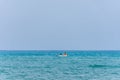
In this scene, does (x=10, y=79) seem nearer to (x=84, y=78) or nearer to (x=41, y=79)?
(x=41, y=79)

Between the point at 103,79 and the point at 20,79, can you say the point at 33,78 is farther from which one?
the point at 103,79

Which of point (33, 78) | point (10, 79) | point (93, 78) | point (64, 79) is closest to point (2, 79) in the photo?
point (10, 79)

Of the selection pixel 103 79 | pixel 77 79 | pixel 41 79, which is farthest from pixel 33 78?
pixel 103 79

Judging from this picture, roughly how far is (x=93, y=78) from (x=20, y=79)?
753 centimetres

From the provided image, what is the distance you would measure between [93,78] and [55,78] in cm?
394

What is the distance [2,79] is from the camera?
38625mm

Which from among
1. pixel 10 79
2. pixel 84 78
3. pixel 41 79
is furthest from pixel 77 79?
pixel 10 79

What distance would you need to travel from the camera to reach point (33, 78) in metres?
39.6

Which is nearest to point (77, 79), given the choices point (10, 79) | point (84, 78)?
point (84, 78)

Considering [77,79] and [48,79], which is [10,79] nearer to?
[48,79]

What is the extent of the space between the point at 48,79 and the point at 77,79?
2973mm

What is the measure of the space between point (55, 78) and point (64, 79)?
1156 millimetres

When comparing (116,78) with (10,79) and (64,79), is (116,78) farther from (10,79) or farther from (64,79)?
(10,79)

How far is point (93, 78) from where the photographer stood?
130ft
